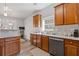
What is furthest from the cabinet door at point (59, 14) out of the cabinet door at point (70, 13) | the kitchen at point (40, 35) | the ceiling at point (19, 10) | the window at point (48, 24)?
the window at point (48, 24)

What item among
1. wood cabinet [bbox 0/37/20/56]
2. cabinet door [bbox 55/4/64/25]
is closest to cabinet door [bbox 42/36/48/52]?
cabinet door [bbox 55/4/64/25]

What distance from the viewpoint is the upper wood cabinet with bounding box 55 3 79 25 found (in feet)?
10.4

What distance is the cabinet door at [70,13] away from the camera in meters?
3.17

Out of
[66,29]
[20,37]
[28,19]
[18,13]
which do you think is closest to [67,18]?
[66,29]

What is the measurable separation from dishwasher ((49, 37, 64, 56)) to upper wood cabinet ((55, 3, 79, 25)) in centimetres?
59

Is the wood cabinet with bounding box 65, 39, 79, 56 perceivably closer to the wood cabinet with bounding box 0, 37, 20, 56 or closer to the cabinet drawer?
the cabinet drawer

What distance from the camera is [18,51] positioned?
431cm

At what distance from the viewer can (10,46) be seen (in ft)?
12.4

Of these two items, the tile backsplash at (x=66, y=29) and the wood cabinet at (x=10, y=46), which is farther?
the tile backsplash at (x=66, y=29)

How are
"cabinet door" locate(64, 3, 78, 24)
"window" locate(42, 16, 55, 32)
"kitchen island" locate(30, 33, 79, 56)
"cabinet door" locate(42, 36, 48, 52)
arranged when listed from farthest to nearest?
"window" locate(42, 16, 55, 32)
"cabinet door" locate(42, 36, 48, 52)
"cabinet door" locate(64, 3, 78, 24)
"kitchen island" locate(30, 33, 79, 56)

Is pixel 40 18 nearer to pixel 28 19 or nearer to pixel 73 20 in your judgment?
pixel 28 19

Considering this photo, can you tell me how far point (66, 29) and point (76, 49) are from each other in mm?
1364

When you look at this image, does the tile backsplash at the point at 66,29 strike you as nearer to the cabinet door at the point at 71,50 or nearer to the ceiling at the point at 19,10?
the cabinet door at the point at 71,50

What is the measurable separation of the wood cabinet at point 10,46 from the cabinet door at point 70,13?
1883 millimetres
